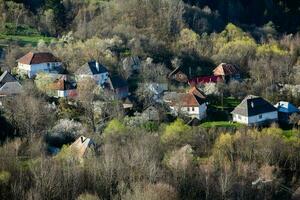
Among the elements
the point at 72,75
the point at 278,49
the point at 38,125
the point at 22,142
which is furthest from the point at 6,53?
the point at 278,49

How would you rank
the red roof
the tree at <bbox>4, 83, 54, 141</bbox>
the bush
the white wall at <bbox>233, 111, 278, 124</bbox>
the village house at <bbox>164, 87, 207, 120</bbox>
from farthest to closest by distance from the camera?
1. the red roof
2. the village house at <bbox>164, 87, 207, 120</bbox>
3. the white wall at <bbox>233, 111, 278, 124</bbox>
4. the tree at <bbox>4, 83, 54, 141</bbox>
5. the bush

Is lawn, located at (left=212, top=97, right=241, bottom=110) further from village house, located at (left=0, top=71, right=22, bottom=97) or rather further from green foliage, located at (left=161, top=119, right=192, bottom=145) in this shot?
village house, located at (left=0, top=71, right=22, bottom=97)

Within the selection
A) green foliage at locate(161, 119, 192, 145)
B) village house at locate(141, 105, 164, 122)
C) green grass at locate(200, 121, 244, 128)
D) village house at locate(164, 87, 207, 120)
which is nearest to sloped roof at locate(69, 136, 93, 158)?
green foliage at locate(161, 119, 192, 145)

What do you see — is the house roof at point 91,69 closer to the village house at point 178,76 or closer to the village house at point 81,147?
the village house at point 178,76

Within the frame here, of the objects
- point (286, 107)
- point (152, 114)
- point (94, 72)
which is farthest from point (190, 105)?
point (94, 72)

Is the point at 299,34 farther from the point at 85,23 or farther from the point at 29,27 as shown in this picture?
the point at 29,27

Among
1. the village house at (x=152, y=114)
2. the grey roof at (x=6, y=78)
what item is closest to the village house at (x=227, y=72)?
the village house at (x=152, y=114)

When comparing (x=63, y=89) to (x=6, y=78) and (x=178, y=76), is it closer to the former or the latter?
(x=6, y=78)
